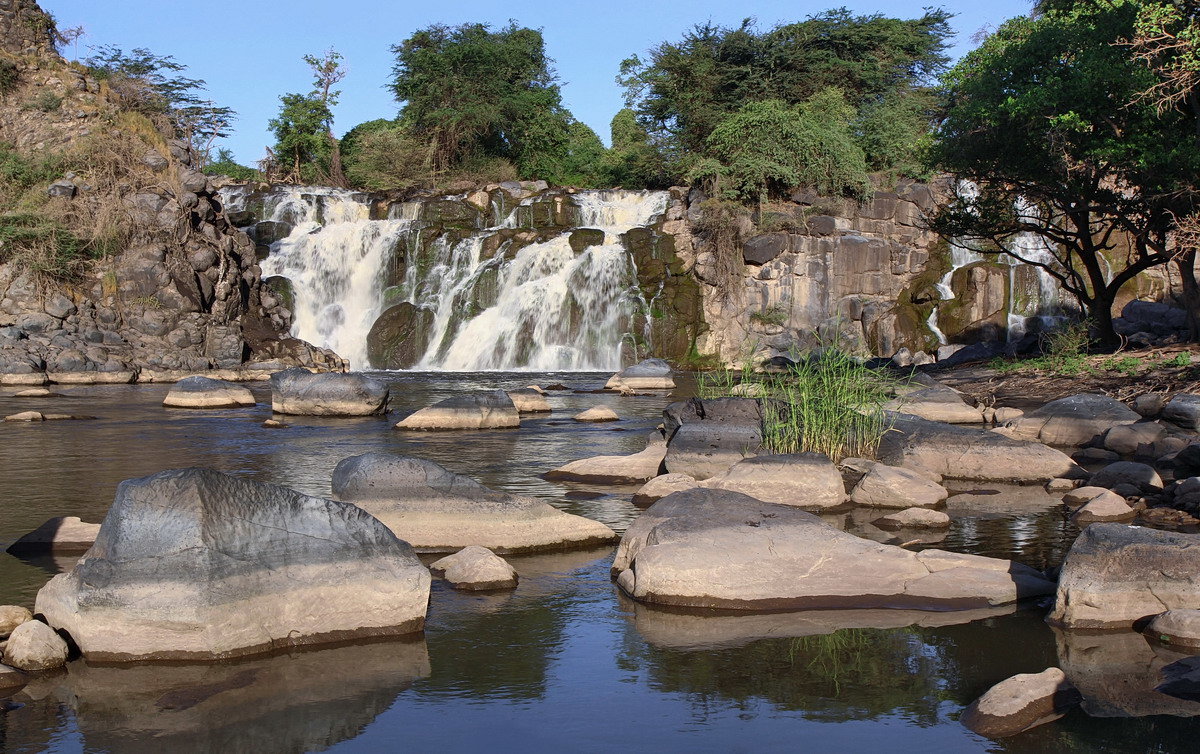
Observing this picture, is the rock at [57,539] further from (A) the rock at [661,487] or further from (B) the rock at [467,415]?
(B) the rock at [467,415]

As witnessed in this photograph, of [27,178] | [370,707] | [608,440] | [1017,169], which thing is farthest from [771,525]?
[27,178]

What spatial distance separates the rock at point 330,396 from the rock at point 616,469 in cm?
691

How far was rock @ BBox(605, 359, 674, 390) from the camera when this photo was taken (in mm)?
23250

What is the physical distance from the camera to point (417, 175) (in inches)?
1724

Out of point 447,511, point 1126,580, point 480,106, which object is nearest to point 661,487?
point 447,511

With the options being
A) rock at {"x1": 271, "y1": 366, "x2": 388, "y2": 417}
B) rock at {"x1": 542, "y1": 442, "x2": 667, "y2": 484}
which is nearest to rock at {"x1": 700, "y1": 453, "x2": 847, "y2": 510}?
rock at {"x1": 542, "y1": 442, "x2": 667, "y2": 484}

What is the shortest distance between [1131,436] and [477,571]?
9.28 metres

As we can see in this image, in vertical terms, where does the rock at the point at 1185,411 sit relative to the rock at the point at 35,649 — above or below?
above

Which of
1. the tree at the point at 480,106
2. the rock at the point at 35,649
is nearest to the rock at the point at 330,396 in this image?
the rock at the point at 35,649

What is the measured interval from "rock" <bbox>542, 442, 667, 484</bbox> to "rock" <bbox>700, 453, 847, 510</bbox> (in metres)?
1.67

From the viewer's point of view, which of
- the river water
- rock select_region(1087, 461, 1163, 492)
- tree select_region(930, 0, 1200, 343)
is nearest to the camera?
the river water

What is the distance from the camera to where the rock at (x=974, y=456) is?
11.4 m

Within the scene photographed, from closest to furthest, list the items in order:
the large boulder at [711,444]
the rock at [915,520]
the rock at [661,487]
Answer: the rock at [915,520] → the rock at [661,487] → the large boulder at [711,444]

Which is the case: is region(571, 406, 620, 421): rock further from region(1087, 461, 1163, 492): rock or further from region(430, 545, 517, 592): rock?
region(430, 545, 517, 592): rock
